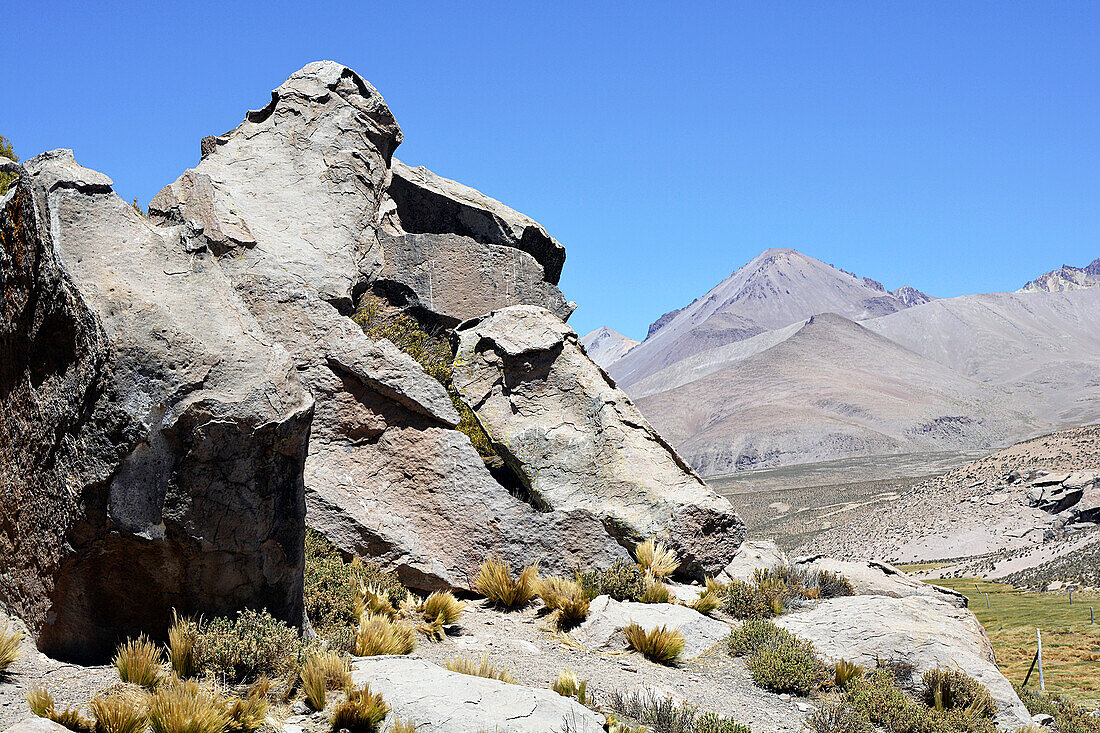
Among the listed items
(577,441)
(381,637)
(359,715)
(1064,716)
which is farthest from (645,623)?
(1064,716)

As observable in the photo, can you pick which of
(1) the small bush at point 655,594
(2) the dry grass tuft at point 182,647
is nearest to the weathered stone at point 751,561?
(1) the small bush at point 655,594

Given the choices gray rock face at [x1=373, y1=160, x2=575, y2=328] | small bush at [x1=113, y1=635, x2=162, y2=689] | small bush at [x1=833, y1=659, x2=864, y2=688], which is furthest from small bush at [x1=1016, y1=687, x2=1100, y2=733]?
small bush at [x1=113, y1=635, x2=162, y2=689]

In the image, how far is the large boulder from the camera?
39.3 ft

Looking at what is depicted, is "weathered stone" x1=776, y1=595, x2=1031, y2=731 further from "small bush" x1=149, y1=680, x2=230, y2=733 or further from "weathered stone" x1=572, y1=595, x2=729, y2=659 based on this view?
"small bush" x1=149, y1=680, x2=230, y2=733

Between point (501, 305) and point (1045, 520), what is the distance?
226ft

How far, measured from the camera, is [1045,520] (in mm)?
70062

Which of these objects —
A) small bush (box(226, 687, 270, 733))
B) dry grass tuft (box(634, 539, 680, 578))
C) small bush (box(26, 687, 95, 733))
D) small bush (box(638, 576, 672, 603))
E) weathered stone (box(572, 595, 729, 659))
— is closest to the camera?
small bush (box(26, 687, 95, 733))

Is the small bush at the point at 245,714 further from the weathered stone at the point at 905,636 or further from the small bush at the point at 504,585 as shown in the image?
the weathered stone at the point at 905,636

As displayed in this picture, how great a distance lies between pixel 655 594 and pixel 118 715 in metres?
7.81

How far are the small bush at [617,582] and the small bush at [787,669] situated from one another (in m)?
2.04

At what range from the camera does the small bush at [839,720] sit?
30.4 feet

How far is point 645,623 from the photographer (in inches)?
447

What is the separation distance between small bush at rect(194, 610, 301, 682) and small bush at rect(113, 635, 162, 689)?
339mm

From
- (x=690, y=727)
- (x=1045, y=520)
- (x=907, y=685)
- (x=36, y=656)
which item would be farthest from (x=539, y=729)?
(x=1045, y=520)
